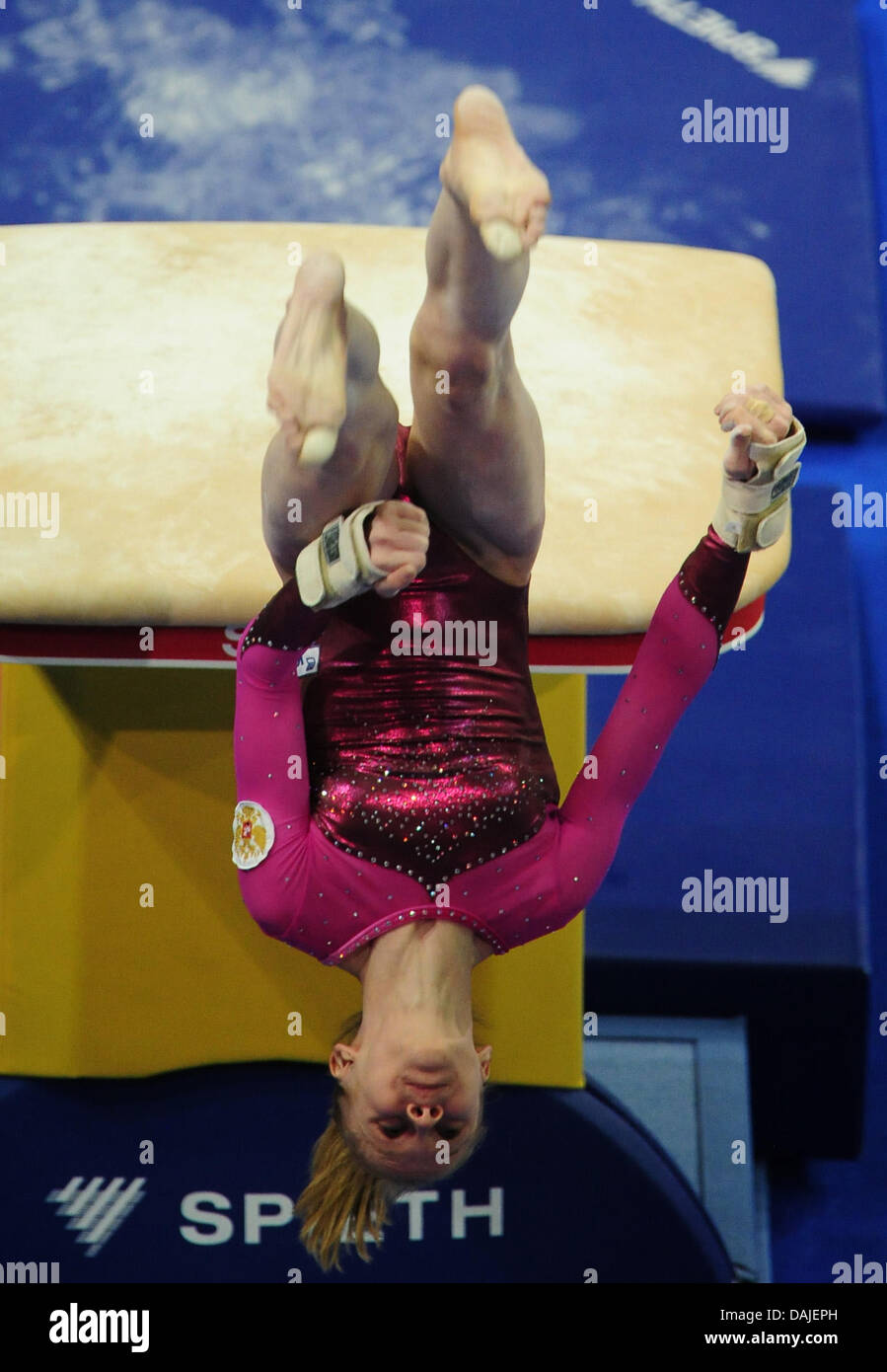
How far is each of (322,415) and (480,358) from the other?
298 millimetres

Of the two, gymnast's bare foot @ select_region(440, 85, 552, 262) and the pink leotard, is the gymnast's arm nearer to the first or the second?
the pink leotard

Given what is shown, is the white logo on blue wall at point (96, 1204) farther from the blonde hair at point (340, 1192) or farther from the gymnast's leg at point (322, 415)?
the gymnast's leg at point (322, 415)

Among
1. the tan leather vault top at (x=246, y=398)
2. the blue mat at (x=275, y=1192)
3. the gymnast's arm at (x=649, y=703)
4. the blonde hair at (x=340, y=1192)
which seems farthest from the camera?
the blue mat at (x=275, y=1192)

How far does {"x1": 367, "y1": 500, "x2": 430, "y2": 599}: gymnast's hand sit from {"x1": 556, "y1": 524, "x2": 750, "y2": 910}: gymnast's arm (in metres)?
0.37

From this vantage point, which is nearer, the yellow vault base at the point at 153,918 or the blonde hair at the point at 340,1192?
the blonde hair at the point at 340,1192

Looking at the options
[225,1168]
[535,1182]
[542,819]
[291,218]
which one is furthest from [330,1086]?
[291,218]

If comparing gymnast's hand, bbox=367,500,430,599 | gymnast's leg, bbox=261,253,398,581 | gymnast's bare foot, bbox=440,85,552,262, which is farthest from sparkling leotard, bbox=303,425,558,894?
gymnast's bare foot, bbox=440,85,552,262

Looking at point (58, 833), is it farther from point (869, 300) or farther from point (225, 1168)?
point (869, 300)

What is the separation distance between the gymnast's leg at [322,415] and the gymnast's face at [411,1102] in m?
0.57

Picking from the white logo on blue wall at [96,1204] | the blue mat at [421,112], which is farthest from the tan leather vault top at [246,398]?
the white logo on blue wall at [96,1204]

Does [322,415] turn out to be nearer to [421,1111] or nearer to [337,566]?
[337,566]

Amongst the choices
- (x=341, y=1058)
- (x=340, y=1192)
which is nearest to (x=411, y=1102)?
(x=341, y=1058)

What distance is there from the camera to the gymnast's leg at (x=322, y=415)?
1279 mm
